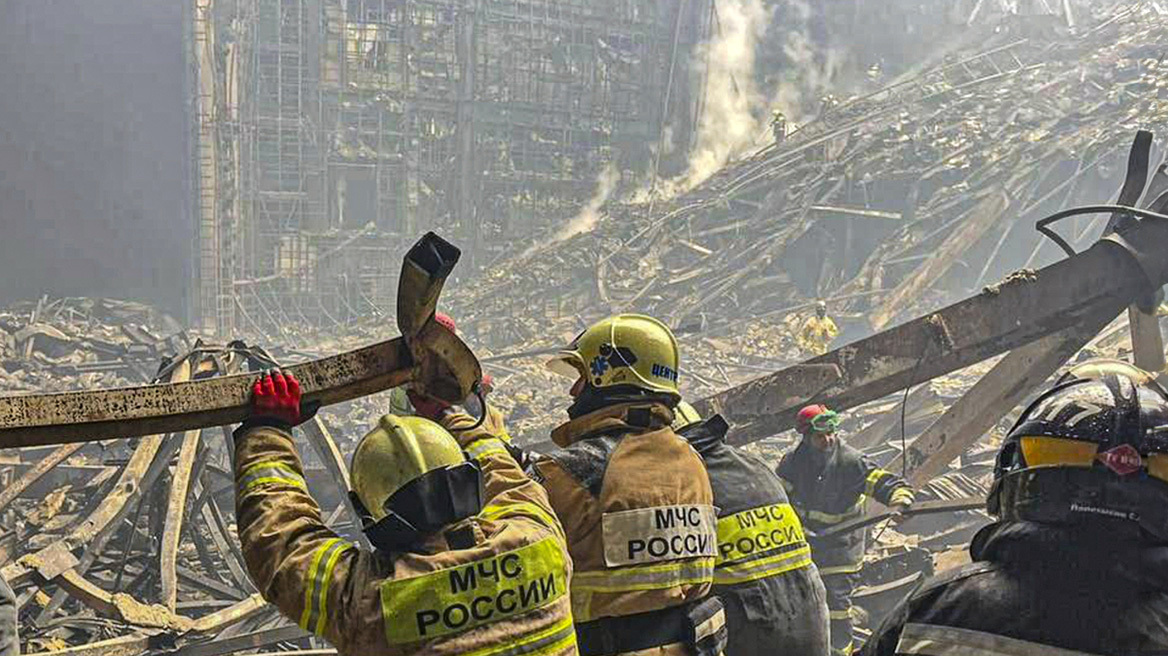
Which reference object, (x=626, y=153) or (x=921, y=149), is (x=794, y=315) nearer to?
(x=921, y=149)

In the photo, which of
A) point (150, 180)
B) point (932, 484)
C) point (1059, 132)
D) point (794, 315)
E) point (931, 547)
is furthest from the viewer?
point (150, 180)

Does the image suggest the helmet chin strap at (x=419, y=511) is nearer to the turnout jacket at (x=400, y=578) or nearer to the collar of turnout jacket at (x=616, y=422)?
the turnout jacket at (x=400, y=578)

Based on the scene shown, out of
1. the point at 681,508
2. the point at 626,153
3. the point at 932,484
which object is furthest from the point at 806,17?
the point at 681,508

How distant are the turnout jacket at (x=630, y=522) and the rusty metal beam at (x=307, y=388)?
472mm

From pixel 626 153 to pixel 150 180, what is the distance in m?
14.1

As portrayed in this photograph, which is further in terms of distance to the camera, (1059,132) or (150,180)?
(150,180)

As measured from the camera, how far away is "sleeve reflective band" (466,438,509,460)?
270 cm

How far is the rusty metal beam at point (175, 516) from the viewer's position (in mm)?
5648

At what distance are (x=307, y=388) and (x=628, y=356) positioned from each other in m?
1.14

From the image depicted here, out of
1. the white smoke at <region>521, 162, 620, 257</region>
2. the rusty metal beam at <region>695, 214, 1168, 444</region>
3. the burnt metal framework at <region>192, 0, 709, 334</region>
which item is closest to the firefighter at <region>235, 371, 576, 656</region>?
the rusty metal beam at <region>695, 214, 1168, 444</region>

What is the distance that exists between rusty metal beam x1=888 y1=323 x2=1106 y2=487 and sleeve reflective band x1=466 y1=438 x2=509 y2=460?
4.08 m

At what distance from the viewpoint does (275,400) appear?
7.70 ft

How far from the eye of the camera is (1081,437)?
5.77 ft

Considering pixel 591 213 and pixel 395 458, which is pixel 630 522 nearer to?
pixel 395 458
